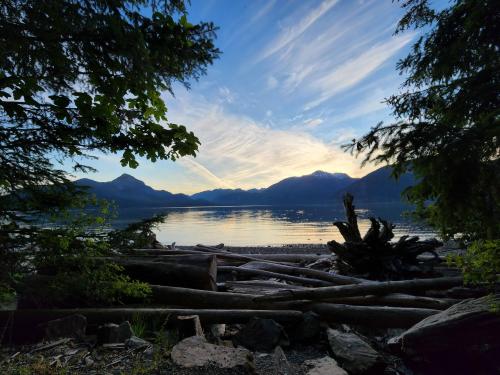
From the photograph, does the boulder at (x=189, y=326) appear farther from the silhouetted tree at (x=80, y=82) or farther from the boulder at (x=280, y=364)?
the silhouetted tree at (x=80, y=82)

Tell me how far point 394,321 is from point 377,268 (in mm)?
3795

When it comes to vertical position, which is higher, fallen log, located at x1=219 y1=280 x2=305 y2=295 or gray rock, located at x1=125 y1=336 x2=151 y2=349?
gray rock, located at x1=125 y1=336 x2=151 y2=349

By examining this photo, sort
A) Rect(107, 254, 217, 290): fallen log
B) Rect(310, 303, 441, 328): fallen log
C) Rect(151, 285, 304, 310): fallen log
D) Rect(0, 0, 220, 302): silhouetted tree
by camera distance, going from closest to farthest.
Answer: Rect(0, 0, 220, 302): silhouetted tree → Rect(310, 303, 441, 328): fallen log → Rect(151, 285, 304, 310): fallen log → Rect(107, 254, 217, 290): fallen log

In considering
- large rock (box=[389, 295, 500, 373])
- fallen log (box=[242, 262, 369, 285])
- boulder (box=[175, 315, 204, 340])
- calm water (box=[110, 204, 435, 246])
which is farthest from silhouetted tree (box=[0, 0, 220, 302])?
fallen log (box=[242, 262, 369, 285])

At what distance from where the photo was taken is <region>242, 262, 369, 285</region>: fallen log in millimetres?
9047

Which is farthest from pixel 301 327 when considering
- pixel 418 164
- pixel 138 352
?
pixel 418 164

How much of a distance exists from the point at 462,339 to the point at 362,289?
2.48m

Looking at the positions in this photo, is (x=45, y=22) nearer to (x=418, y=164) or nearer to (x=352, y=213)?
(x=418, y=164)

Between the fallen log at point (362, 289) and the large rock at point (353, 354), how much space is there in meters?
1.55

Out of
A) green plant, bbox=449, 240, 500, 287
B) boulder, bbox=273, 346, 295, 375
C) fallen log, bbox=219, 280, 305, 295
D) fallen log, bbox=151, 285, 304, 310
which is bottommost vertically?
boulder, bbox=273, 346, 295, 375

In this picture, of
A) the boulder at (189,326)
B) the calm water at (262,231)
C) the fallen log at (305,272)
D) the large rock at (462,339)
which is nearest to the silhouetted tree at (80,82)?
the calm water at (262,231)

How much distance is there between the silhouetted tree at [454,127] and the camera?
532cm

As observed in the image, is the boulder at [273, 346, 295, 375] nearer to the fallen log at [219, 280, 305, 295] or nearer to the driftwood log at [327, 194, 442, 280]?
the fallen log at [219, 280, 305, 295]

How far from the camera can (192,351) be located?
4.88m
